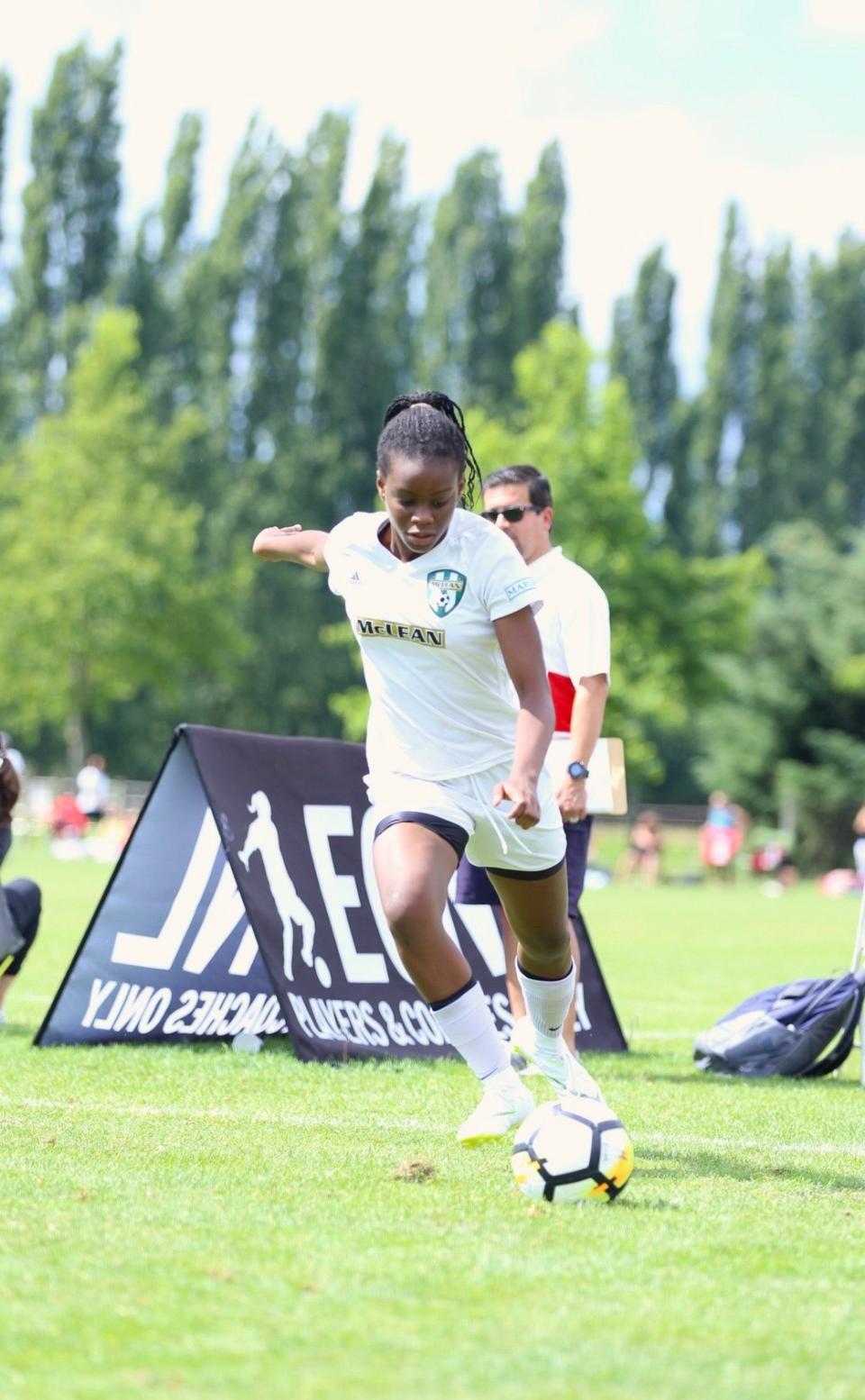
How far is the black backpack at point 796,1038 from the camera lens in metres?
8.20

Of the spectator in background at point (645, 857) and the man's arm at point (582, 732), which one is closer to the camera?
the man's arm at point (582, 732)

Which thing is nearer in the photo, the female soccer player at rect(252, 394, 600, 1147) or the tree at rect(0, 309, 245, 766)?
the female soccer player at rect(252, 394, 600, 1147)

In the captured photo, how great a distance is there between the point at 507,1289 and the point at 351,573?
7.59ft

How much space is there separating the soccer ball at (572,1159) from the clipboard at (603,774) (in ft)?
8.34

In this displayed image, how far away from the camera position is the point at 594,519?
44812 millimetres

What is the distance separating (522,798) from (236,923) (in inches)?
145

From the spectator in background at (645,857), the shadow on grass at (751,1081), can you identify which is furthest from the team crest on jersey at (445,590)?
the spectator in background at (645,857)

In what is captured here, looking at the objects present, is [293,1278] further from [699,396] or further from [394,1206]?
[699,396]

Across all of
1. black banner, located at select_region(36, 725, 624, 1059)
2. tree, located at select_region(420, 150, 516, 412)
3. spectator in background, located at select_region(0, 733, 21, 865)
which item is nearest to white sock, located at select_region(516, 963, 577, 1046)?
black banner, located at select_region(36, 725, 624, 1059)

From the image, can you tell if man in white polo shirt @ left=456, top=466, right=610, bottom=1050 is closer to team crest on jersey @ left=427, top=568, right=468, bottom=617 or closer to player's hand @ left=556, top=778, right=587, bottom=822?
player's hand @ left=556, top=778, right=587, bottom=822

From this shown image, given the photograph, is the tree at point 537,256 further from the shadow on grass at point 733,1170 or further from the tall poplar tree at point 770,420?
the shadow on grass at point 733,1170

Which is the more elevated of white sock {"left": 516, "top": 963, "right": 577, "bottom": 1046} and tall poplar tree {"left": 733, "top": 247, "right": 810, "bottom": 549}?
tall poplar tree {"left": 733, "top": 247, "right": 810, "bottom": 549}

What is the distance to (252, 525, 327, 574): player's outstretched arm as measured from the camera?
5.86 m

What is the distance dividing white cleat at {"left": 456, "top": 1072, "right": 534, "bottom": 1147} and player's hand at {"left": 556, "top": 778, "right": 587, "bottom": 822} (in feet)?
5.14
